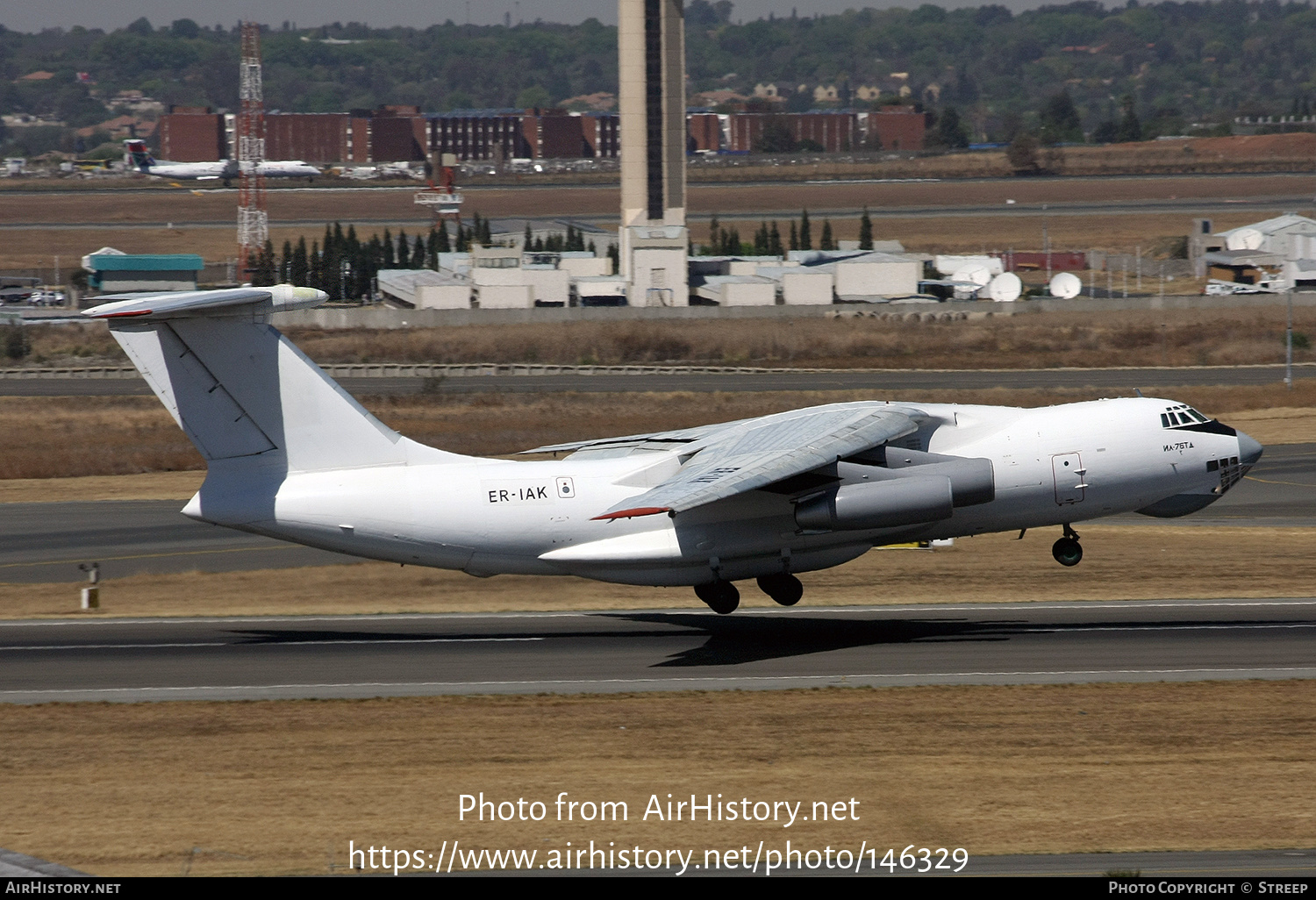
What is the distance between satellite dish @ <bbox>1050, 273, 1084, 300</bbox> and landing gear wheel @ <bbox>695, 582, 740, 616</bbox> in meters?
73.9

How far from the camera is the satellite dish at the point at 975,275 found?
329ft

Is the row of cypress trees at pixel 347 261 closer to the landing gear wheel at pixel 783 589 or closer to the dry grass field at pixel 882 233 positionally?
the dry grass field at pixel 882 233

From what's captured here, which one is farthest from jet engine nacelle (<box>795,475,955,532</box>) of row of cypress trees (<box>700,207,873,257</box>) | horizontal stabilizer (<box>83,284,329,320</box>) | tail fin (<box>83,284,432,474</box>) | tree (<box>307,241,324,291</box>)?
row of cypress trees (<box>700,207,873,257</box>)

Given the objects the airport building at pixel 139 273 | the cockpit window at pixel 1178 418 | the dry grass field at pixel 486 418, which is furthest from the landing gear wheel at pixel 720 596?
the airport building at pixel 139 273

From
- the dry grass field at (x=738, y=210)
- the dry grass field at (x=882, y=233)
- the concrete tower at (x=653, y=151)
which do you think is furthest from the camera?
the dry grass field at (x=738, y=210)

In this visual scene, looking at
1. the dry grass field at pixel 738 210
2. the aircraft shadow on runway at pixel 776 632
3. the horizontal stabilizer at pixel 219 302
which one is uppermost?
the dry grass field at pixel 738 210

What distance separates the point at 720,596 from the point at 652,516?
2.54 meters

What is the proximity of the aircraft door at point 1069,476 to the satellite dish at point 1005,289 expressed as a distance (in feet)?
231

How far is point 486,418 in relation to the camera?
52.0m

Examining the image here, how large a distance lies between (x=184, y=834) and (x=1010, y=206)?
518 ft

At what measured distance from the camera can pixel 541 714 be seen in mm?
19750

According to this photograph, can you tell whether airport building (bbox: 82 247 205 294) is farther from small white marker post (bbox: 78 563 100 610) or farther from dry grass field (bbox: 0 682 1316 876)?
dry grass field (bbox: 0 682 1316 876)

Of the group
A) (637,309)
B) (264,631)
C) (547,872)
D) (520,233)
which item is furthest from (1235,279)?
(547,872)
